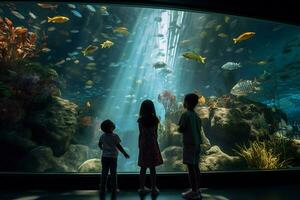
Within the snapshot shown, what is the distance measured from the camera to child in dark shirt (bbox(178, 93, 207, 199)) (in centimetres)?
441

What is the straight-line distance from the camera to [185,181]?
5473 mm

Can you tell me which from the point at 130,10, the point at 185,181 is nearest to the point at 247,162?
the point at 185,181

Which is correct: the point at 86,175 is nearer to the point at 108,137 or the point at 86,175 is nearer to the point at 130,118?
the point at 108,137

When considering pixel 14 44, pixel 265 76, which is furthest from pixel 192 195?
pixel 265 76

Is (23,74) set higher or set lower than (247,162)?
higher

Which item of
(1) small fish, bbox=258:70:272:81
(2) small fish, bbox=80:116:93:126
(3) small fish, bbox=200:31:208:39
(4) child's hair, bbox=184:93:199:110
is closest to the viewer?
(4) child's hair, bbox=184:93:199:110

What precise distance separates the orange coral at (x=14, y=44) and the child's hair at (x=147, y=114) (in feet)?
19.5

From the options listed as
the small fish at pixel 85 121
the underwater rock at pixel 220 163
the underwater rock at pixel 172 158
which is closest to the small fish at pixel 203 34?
the underwater rock at pixel 172 158

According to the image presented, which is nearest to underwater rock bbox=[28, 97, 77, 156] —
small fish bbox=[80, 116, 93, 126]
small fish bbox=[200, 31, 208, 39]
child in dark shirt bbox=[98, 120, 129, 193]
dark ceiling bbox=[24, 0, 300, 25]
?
small fish bbox=[80, 116, 93, 126]

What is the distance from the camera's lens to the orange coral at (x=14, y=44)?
867 centimetres

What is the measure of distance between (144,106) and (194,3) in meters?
2.92

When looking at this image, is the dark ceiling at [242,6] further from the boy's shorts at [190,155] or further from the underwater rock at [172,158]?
the underwater rock at [172,158]

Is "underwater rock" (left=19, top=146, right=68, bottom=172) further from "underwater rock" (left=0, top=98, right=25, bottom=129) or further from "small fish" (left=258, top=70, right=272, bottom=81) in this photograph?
"small fish" (left=258, top=70, right=272, bottom=81)

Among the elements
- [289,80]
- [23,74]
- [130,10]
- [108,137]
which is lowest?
[108,137]
